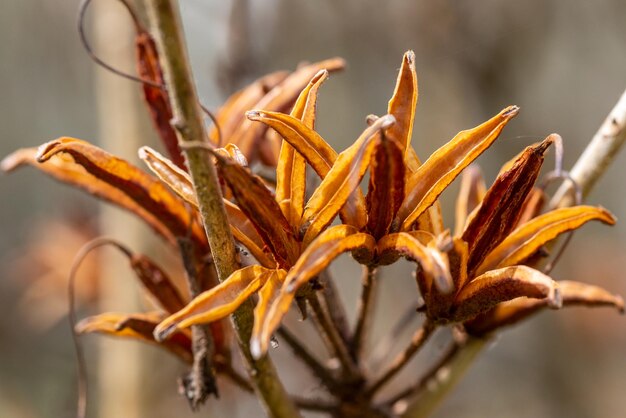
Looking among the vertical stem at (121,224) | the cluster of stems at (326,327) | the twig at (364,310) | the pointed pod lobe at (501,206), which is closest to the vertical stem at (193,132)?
the cluster of stems at (326,327)

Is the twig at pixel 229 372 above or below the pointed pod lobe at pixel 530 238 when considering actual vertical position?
below

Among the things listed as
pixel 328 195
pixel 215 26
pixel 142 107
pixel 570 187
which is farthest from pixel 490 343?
pixel 215 26

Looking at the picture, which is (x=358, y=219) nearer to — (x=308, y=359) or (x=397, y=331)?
(x=308, y=359)

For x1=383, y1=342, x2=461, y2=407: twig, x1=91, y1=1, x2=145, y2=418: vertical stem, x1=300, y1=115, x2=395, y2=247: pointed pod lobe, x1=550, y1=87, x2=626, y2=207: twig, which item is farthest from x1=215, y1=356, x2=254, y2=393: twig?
x1=91, y1=1, x2=145, y2=418: vertical stem

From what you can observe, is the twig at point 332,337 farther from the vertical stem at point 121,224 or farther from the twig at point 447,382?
the vertical stem at point 121,224

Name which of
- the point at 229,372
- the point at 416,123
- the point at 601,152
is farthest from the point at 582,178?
the point at 416,123

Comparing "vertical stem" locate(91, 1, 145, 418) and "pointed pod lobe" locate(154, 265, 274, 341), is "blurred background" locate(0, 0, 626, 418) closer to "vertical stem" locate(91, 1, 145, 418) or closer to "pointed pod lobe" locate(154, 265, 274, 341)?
"vertical stem" locate(91, 1, 145, 418)
